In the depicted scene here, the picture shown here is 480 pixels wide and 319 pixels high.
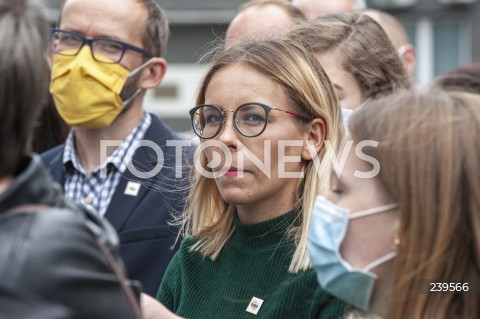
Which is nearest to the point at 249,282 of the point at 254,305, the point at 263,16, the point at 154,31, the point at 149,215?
the point at 254,305

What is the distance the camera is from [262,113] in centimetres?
339

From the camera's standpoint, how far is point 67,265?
76.7 inches

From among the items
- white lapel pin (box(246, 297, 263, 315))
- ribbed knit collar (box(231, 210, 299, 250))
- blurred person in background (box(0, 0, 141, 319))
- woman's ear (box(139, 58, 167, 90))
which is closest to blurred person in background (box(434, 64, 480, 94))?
ribbed knit collar (box(231, 210, 299, 250))

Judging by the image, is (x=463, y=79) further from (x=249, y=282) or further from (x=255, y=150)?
(x=249, y=282)

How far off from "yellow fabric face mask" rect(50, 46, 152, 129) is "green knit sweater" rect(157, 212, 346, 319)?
4.64ft

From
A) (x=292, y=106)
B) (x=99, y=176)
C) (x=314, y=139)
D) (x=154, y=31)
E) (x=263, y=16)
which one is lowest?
(x=99, y=176)

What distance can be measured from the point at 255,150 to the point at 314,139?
0.29 m

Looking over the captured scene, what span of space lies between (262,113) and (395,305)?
1.09 m

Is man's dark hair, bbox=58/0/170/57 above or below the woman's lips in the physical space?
above

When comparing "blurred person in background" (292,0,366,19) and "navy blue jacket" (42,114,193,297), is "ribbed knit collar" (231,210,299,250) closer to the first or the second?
"navy blue jacket" (42,114,193,297)

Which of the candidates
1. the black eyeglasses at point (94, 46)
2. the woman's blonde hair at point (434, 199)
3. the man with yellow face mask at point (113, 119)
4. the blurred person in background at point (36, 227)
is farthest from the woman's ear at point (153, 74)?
the blurred person in background at point (36, 227)

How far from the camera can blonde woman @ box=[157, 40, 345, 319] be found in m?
3.33

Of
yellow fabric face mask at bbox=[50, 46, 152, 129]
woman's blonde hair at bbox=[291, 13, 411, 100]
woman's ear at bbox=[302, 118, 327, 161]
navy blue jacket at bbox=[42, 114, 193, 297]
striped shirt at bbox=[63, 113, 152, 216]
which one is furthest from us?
yellow fabric face mask at bbox=[50, 46, 152, 129]

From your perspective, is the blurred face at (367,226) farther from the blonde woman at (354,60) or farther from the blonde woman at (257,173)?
the blonde woman at (354,60)
